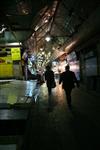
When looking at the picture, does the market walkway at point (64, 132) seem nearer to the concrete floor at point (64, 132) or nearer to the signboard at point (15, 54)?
the concrete floor at point (64, 132)

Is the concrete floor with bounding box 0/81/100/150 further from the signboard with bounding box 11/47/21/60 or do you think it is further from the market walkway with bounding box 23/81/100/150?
the signboard with bounding box 11/47/21/60

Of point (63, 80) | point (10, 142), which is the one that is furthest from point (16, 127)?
point (63, 80)

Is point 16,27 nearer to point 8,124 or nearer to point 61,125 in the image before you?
point 61,125

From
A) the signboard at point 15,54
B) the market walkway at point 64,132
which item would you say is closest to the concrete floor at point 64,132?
the market walkway at point 64,132

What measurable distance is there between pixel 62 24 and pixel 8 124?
19.5 meters

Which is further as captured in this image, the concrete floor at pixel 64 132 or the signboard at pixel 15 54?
the signboard at pixel 15 54

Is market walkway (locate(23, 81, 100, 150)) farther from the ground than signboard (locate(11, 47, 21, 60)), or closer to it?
closer to it

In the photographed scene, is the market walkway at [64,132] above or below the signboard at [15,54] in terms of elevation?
below

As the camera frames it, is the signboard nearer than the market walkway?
No

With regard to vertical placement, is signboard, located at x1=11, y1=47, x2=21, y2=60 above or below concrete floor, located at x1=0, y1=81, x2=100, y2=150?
above

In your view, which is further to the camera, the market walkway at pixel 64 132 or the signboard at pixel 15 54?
the signboard at pixel 15 54

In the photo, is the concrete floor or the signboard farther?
the signboard

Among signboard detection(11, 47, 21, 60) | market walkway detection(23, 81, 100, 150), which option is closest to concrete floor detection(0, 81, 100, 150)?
market walkway detection(23, 81, 100, 150)

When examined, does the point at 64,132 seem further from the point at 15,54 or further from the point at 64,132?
Result: the point at 15,54
